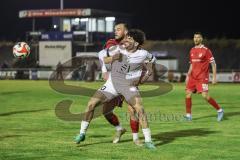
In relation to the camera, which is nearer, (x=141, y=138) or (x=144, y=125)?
(x=144, y=125)

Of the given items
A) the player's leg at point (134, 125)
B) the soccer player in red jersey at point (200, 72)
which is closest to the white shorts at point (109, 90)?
the player's leg at point (134, 125)

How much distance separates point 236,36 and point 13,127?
64.0 m

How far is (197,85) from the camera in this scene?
612 inches

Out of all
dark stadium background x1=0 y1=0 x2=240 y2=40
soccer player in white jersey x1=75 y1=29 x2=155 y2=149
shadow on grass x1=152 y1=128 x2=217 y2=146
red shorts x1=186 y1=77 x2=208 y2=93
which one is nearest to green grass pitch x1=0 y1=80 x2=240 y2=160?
shadow on grass x1=152 y1=128 x2=217 y2=146

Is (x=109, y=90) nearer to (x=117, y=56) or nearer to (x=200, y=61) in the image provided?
(x=117, y=56)

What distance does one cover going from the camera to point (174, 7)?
264 ft

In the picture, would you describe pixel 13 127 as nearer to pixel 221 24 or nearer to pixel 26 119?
pixel 26 119

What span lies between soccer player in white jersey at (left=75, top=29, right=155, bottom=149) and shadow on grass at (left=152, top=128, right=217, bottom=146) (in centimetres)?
107

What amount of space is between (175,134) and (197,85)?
385cm

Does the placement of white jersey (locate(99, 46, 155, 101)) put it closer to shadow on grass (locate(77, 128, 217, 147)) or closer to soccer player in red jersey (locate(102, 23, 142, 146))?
soccer player in red jersey (locate(102, 23, 142, 146))

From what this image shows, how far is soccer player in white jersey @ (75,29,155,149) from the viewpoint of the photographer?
970cm

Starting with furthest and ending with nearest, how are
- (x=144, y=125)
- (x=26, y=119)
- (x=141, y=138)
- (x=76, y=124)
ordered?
(x=26, y=119)
(x=76, y=124)
(x=141, y=138)
(x=144, y=125)

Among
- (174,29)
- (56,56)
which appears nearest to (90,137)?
(56,56)

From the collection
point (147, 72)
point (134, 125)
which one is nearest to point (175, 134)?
point (134, 125)
